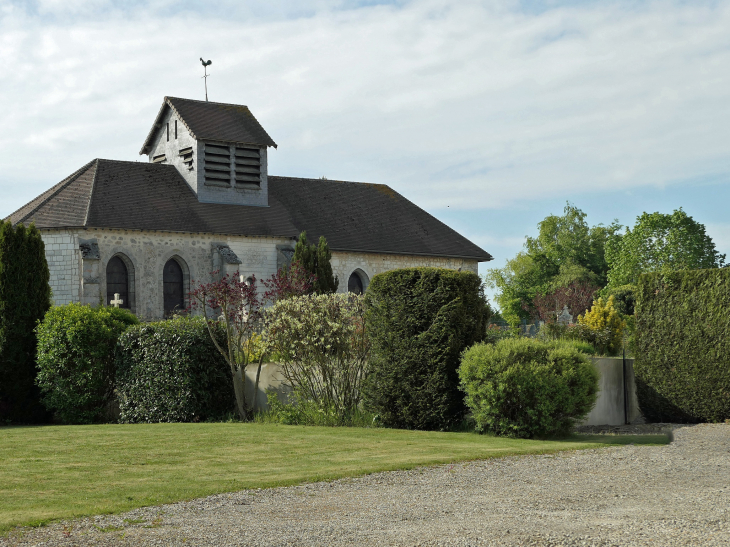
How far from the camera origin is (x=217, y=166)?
33.3 meters

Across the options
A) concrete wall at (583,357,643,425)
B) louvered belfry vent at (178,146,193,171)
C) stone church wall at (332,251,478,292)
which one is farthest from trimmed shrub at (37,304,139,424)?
louvered belfry vent at (178,146,193,171)

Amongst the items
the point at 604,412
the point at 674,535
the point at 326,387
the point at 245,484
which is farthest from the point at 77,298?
the point at 674,535

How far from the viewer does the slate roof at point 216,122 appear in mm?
33406

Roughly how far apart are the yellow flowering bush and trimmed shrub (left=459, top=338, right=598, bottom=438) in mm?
10020

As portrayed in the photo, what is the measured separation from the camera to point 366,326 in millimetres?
14227

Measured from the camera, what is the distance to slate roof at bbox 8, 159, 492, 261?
29750 mm

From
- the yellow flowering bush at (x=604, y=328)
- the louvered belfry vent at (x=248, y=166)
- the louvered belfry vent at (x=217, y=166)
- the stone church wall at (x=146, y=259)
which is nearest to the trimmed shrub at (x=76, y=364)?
the stone church wall at (x=146, y=259)

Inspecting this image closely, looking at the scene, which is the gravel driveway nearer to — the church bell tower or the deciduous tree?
the church bell tower

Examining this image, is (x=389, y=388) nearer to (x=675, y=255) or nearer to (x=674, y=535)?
(x=674, y=535)

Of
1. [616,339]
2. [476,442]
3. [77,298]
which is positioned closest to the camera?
[476,442]

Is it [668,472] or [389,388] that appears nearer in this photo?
[668,472]

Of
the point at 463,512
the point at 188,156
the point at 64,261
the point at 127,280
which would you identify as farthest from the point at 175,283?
the point at 463,512

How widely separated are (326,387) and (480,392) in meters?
3.57

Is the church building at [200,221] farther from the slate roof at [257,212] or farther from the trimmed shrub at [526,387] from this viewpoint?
the trimmed shrub at [526,387]
